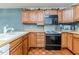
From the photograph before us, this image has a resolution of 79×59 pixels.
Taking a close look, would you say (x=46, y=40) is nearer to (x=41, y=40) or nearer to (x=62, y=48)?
(x=41, y=40)

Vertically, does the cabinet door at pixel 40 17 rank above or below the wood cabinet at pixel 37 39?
above

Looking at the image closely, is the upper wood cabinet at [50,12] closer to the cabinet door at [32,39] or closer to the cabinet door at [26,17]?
the cabinet door at [26,17]

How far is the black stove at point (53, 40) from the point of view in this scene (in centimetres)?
662

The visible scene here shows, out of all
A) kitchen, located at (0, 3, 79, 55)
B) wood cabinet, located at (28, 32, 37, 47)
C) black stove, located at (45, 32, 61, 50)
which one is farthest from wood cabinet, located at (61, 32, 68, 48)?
wood cabinet, located at (28, 32, 37, 47)

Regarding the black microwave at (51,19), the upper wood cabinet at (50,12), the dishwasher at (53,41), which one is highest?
the upper wood cabinet at (50,12)

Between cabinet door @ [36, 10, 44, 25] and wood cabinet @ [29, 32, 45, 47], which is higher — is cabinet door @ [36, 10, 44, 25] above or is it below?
above

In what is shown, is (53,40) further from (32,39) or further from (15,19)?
(15,19)

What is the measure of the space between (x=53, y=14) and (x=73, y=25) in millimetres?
1068

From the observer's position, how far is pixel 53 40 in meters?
6.68

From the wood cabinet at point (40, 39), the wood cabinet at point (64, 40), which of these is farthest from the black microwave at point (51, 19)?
the wood cabinet at point (64, 40)

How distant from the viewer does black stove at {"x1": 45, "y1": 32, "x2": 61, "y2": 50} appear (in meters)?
6.62

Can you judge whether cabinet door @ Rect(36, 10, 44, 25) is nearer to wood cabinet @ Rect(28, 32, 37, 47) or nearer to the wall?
the wall
